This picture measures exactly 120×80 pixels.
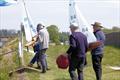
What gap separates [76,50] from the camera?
1170 cm

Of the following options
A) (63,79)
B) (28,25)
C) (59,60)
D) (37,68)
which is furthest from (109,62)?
(59,60)

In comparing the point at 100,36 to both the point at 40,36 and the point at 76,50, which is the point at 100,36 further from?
the point at 40,36

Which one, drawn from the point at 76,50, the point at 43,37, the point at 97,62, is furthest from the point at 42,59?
the point at 76,50

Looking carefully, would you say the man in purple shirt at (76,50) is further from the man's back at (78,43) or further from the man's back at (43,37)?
the man's back at (43,37)

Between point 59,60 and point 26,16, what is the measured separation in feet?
33.6

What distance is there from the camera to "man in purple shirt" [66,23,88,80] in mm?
11562

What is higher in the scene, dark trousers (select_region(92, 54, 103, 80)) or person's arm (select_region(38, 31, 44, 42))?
person's arm (select_region(38, 31, 44, 42))

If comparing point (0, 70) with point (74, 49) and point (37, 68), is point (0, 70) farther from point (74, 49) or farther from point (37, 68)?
point (74, 49)

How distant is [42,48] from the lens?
49.1 feet

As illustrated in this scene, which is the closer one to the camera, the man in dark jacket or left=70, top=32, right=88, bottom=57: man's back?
left=70, top=32, right=88, bottom=57: man's back

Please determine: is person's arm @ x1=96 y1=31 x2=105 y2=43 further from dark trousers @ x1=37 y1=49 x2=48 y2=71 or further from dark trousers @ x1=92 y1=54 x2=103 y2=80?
dark trousers @ x1=37 y1=49 x2=48 y2=71

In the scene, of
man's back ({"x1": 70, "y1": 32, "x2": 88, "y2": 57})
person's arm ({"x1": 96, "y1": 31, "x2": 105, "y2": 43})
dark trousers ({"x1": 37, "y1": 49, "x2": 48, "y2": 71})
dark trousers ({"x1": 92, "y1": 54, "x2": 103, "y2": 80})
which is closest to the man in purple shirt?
man's back ({"x1": 70, "y1": 32, "x2": 88, "y2": 57})

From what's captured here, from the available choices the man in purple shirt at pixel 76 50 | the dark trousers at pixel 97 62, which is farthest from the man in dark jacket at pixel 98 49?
the man in purple shirt at pixel 76 50

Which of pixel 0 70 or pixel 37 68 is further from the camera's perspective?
pixel 37 68
